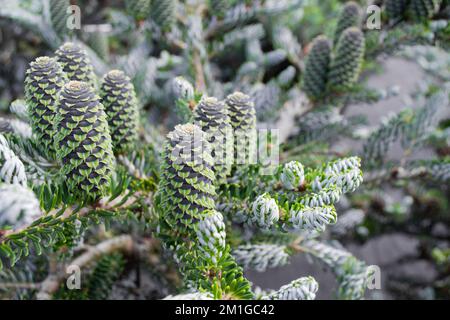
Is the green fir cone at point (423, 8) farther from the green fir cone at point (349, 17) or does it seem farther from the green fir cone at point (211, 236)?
the green fir cone at point (211, 236)

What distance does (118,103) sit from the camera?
78cm

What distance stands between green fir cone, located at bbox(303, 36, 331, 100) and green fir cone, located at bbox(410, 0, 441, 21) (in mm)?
218

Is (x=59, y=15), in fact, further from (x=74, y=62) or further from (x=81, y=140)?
(x=81, y=140)

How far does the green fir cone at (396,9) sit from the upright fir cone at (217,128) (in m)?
0.70

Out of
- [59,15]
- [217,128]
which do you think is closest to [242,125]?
[217,128]

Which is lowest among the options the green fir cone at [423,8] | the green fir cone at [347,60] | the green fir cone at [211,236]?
the green fir cone at [211,236]

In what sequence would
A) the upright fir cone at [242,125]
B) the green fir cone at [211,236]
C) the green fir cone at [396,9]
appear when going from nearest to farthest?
the green fir cone at [211,236] < the upright fir cone at [242,125] < the green fir cone at [396,9]

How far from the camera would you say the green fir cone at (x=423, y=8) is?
1.12 meters

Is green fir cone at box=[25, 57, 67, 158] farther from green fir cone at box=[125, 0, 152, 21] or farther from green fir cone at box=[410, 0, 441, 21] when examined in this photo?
green fir cone at box=[410, 0, 441, 21]

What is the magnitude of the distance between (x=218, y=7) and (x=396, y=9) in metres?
0.46

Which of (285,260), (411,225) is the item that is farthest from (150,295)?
(411,225)

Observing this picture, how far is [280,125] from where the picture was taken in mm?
1188

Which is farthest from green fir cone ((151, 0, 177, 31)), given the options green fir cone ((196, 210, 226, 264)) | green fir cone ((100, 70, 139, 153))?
green fir cone ((196, 210, 226, 264))

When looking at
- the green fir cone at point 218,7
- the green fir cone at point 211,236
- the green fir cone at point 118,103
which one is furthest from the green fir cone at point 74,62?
the green fir cone at point 218,7
